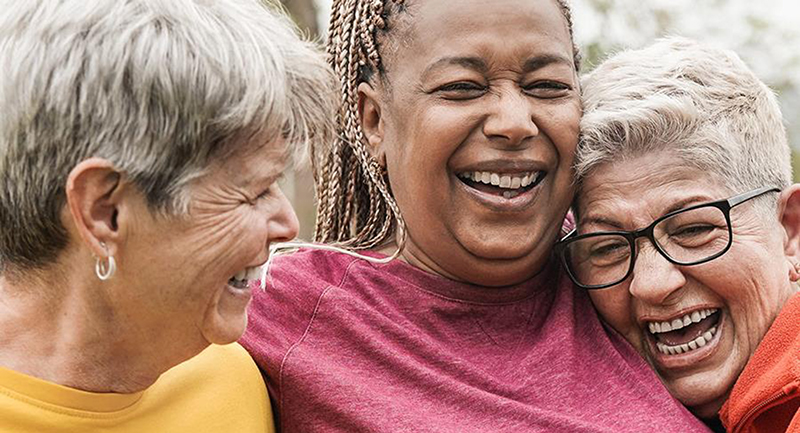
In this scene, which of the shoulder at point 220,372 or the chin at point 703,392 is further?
the chin at point 703,392

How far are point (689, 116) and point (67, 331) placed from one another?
1393 millimetres

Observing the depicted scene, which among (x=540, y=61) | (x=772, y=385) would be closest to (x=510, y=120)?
(x=540, y=61)

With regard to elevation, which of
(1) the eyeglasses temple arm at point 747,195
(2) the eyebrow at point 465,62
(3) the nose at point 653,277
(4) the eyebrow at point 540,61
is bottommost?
(3) the nose at point 653,277

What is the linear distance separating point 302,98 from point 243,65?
0.59ft

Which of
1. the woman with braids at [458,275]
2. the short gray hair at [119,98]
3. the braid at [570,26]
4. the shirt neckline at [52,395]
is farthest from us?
the braid at [570,26]

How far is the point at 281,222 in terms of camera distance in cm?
218

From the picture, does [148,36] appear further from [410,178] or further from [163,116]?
[410,178]

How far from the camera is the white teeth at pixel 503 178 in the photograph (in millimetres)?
2627

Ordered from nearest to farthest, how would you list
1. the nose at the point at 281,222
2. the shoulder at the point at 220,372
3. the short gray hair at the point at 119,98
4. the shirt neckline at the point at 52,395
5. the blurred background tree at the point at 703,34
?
1. the short gray hair at the point at 119,98
2. the shirt neckline at the point at 52,395
3. the nose at the point at 281,222
4. the shoulder at the point at 220,372
5. the blurred background tree at the point at 703,34

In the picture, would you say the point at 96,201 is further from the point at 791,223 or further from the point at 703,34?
the point at 703,34

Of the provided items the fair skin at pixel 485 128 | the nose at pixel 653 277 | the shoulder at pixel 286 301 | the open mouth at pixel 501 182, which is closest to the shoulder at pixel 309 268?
the shoulder at pixel 286 301

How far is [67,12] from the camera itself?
1.93m

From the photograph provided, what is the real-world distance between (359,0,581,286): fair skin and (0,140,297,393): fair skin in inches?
23.8

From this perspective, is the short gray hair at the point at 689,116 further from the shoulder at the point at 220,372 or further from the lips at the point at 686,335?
the shoulder at the point at 220,372
